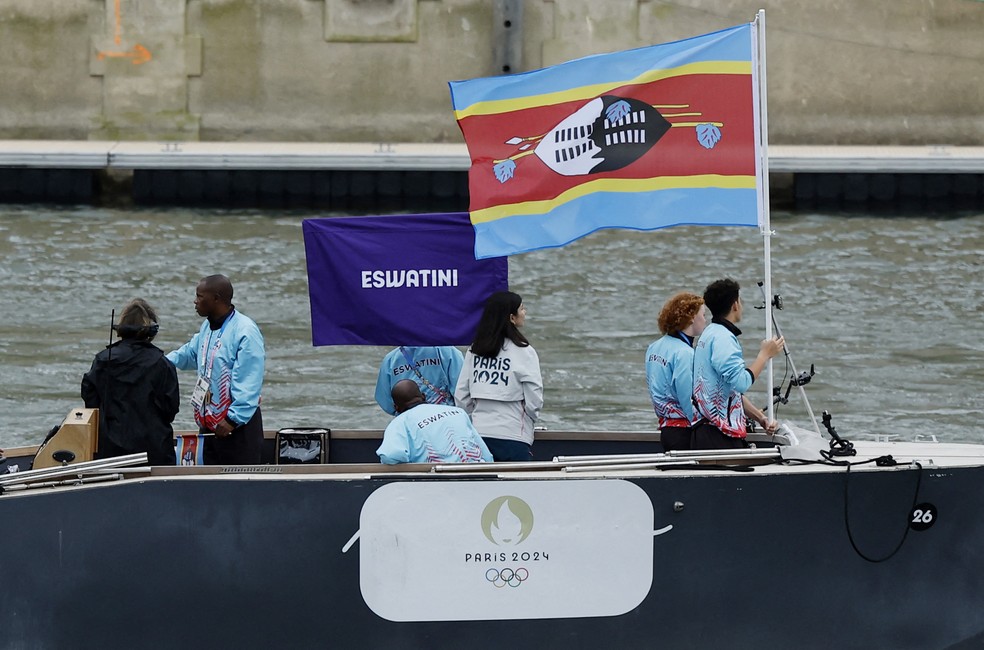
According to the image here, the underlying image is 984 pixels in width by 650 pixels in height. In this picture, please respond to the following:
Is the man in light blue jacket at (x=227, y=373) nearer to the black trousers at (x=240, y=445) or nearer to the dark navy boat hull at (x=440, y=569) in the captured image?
the black trousers at (x=240, y=445)

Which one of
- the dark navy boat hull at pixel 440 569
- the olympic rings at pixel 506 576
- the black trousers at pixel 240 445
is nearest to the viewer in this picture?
the dark navy boat hull at pixel 440 569

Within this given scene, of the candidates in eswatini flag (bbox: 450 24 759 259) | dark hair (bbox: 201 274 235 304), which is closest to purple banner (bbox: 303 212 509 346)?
eswatini flag (bbox: 450 24 759 259)

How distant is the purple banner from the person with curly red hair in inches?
35.9

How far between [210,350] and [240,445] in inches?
21.1

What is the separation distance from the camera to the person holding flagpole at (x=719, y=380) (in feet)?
25.6

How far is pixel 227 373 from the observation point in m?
8.14

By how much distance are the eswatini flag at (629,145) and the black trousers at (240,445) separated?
4.92 feet

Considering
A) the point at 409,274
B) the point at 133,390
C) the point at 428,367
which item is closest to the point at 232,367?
the point at 133,390

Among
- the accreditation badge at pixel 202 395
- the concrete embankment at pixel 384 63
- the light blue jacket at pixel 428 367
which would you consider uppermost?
the concrete embankment at pixel 384 63

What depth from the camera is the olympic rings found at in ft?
23.4

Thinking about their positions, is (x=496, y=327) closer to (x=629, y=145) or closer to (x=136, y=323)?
(x=629, y=145)

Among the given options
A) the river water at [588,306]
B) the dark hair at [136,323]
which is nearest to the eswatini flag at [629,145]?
the dark hair at [136,323]

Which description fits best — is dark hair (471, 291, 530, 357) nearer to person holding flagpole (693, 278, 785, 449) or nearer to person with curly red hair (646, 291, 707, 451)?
person with curly red hair (646, 291, 707, 451)

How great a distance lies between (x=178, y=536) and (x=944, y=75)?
23.8 m
